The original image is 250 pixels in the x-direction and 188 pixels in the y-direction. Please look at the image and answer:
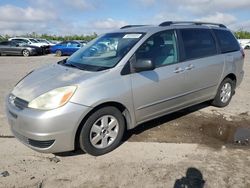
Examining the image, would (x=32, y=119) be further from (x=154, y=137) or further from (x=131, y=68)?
(x=154, y=137)

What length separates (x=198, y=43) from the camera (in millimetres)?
5703

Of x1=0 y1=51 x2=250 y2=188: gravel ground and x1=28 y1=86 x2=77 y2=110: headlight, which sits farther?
x1=28 y1=86 x2=77 y2=110: headlight

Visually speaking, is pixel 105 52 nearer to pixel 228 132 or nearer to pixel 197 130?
pixel 197 130

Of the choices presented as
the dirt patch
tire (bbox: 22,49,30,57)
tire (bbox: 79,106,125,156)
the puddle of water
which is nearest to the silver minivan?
tire (bbox: 79,106,125,156)

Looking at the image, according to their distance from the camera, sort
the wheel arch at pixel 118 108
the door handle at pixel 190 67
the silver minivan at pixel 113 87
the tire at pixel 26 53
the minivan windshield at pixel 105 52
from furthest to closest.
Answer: the tire at pixel 26 53, the door handle at pixel 190 67, the minivan windshield at pixel 105 52, the wheel arch at pixel 118 108, the silver minivan at pixel 113 87

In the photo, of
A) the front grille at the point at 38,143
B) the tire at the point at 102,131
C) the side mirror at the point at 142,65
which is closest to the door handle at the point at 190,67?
the side mirror at the point at 142,65

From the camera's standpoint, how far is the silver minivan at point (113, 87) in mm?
3914

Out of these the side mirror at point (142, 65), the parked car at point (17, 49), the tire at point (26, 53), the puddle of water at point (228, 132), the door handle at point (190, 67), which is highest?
the parked car at point (17, 49)

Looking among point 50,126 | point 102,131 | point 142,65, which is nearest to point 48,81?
point 50,126

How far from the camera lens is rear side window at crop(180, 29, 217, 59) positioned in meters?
5.41

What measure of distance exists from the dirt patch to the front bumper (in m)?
1.24

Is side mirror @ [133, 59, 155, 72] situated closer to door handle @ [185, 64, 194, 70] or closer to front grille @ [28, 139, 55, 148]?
door handle @ [185, 64, 194, 70]

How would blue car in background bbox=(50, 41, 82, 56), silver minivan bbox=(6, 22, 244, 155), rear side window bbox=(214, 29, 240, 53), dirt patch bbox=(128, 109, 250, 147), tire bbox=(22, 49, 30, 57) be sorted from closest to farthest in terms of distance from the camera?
1. silver minivan bbox=(6, 22, 244, 155)
2. dirt patch bbox=(128, 109, 250, 147)
3. rear side window bbox=(214, 29, 240, 53)
4. tire bbox=(22, 49, 30, 57)
5. blue car in background bbox=(50, 41, 82, 56)

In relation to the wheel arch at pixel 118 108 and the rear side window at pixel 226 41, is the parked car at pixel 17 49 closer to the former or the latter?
the rear side window at pixel 226 41
